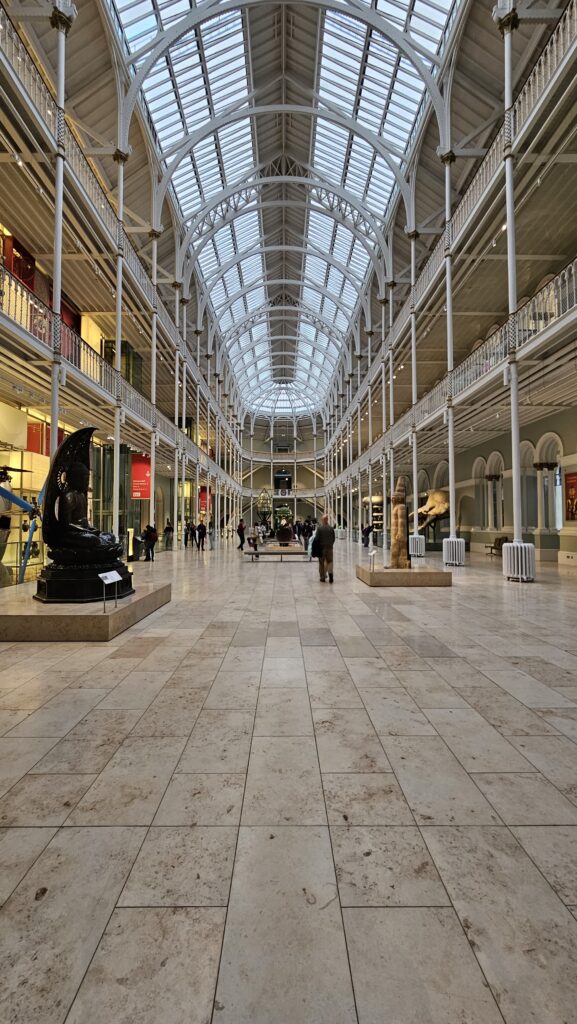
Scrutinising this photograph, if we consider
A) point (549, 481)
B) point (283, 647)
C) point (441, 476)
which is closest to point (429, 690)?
point (283, 647)

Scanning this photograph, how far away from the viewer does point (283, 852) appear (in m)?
2.18

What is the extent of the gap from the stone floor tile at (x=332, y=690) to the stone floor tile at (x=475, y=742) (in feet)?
2.10

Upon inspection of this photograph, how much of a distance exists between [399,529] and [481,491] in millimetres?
13608

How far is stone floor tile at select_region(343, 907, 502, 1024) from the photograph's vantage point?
1424mm

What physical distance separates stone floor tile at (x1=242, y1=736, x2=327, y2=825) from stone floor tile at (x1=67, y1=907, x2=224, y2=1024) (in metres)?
0.66

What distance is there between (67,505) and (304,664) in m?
4.58

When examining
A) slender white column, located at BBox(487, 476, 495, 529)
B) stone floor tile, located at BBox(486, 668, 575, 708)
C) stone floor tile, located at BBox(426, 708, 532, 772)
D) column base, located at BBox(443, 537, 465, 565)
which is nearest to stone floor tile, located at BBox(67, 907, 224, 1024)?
stone floor tile, located at BBox(426, 708, 532, 772)

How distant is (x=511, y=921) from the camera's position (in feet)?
5.84

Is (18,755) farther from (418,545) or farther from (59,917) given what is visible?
(418,545)

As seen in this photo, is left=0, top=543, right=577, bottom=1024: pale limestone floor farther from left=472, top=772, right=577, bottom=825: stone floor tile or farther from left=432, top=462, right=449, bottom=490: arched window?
left=432, top=462, right=449, bottom=490: arched window

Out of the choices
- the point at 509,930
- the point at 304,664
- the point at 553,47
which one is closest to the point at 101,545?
the point at 304,664

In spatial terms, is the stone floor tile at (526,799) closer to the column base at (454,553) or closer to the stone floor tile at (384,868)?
the stone floor tile at (384,868)

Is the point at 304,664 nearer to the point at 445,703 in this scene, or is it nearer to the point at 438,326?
the point at 445,703

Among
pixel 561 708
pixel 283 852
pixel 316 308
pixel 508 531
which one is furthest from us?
pixel 316 308
